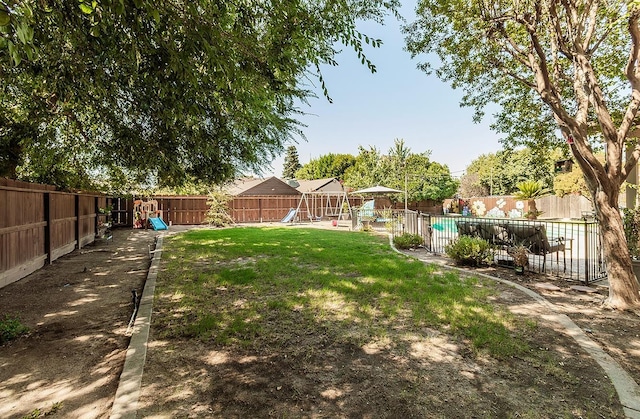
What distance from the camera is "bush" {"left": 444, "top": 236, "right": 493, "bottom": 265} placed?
23.4 feet

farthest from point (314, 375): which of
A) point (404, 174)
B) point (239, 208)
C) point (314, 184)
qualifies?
point (314, 184)

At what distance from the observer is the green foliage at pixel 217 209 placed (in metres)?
18.9

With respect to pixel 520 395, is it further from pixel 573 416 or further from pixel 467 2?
pixel 467 2

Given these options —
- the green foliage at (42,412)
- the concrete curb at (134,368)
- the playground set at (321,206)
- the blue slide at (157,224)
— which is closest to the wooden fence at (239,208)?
the playground set at (321,206)

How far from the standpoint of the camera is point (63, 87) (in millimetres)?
3764

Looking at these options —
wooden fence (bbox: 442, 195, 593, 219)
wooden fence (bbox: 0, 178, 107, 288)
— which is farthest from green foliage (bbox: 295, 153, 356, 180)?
wooden fence (bbox: 0, 178, 107, 288)

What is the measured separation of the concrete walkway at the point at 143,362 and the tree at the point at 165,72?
2263 millimetres

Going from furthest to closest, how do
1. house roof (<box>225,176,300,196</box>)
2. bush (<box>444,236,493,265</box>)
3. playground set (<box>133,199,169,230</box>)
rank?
1. house roof (<box>225,176,300,196</box>)
2. playground set (<box>133,199,169,230</box>)
3. bush (<box>444,236,493,265</box>)

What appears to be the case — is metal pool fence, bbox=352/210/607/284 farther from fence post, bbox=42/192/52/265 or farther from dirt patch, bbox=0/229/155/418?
fence post, bbox=42/192/52/265

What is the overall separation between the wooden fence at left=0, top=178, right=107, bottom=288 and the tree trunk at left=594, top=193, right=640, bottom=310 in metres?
9.30

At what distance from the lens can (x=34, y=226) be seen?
655 centimetres

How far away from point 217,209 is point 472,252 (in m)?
15.4

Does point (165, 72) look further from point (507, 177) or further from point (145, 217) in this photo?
point (507, 177)

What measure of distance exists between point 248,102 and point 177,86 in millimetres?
1075
